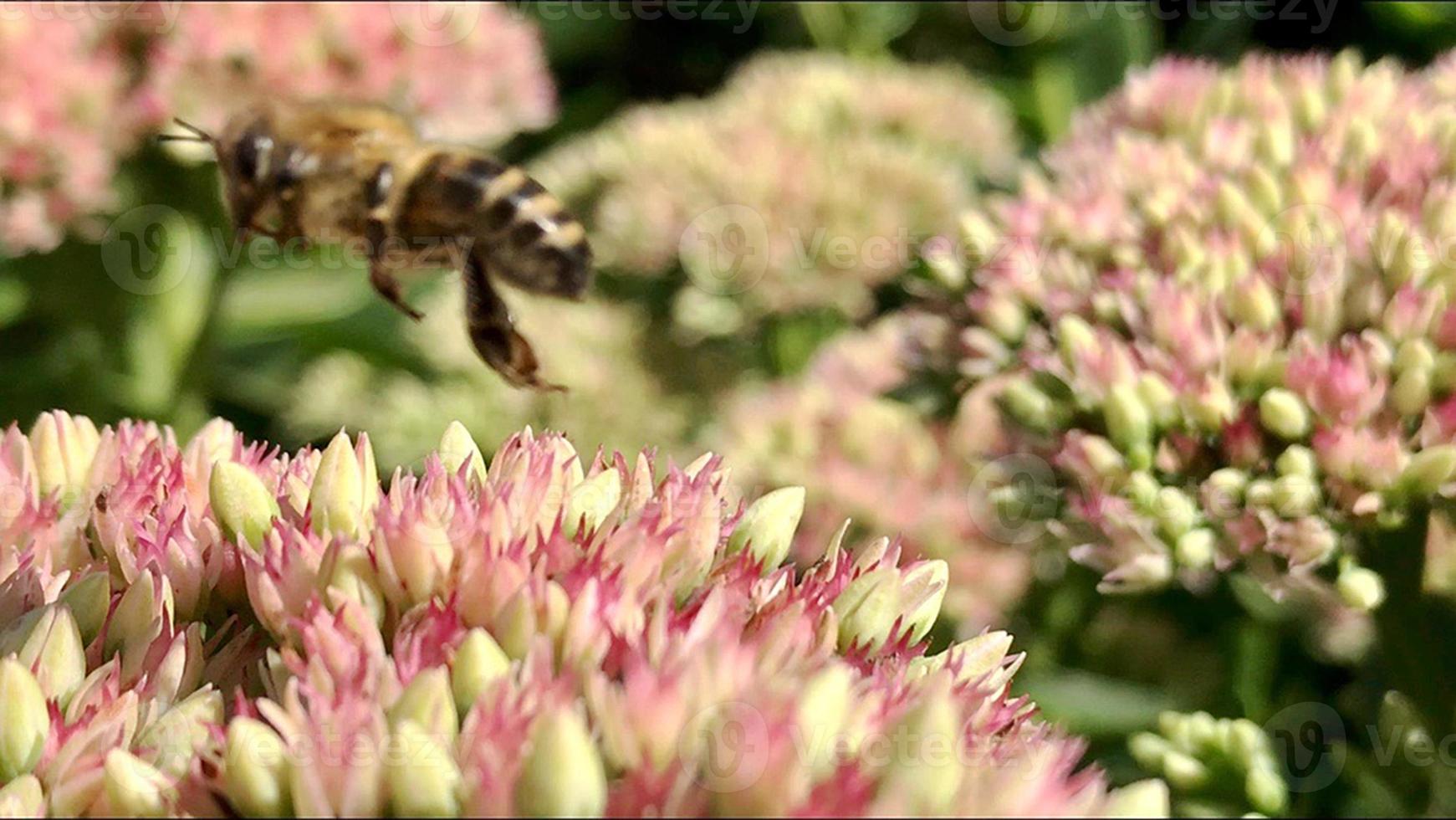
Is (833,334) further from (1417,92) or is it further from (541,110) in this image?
(1417,92)

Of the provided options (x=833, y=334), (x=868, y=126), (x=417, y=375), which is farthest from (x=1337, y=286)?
(x=417, y=375)

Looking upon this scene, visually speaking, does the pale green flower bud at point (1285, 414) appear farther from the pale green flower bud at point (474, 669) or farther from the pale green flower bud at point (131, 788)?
the pale green flower bud at point (131, 788)

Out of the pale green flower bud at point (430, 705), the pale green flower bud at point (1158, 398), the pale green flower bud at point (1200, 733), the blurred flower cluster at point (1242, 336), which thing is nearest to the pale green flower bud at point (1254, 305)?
the blurred flower cluster at point (1242, 336)

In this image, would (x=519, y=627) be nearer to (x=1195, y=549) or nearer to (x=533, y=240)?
(x=533, y=240)

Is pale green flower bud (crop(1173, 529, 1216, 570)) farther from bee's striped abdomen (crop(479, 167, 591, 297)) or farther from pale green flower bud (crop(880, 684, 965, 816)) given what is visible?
pale green flower bud (crop(880, 684, 965, 816))

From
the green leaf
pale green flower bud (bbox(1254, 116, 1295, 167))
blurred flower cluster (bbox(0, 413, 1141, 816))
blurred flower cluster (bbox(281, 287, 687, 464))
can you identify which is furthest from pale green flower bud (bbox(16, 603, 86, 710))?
blurred flower cluster (bbox(281, 287, 687, 464))

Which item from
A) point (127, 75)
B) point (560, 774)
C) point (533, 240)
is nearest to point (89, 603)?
point (560, 774)
